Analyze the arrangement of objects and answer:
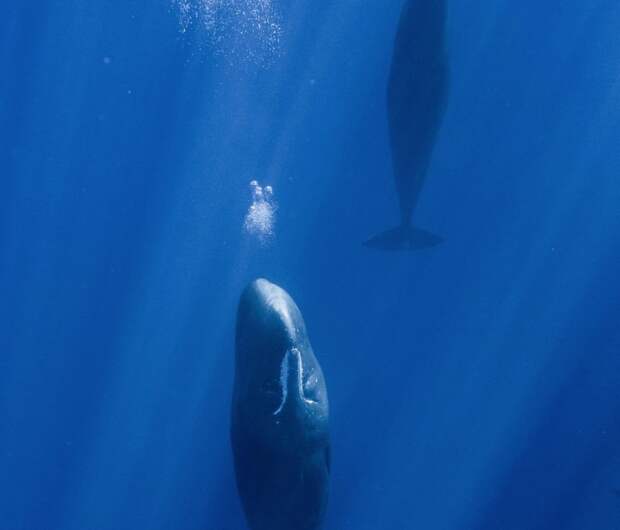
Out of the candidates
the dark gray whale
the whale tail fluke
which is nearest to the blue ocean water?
the whale tail fluke

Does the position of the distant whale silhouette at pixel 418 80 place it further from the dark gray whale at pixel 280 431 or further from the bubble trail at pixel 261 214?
the bubble trail at pixel 261 214

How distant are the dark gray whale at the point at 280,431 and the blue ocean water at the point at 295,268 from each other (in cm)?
853

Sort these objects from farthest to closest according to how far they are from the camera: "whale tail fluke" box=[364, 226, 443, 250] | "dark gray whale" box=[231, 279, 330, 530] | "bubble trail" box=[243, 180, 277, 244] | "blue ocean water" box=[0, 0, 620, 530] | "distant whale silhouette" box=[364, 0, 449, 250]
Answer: "bubble trail" box=[243, 180, 277, 244]
"blue ocean water" box=[0, 0, 620, 530]
"whale tail fluke" box=[364, 226, 443, 250]
"distant whale silhouette" box=[364, 0, 449, 250]
"dark gray whale" box=[231, 279, 330, 530]

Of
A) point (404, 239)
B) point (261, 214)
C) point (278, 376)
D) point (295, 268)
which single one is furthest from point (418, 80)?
point (261, 214)

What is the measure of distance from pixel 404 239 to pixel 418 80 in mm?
2569

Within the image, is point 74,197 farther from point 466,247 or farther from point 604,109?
point 604,109

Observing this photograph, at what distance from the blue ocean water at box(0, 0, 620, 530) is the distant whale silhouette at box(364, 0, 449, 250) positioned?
6144 mm

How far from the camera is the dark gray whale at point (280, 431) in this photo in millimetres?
3832

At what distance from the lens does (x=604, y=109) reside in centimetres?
2016

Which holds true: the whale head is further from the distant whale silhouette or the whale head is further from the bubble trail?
the bubble trail

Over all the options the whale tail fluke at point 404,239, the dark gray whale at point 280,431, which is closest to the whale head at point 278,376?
the dark gray whale at point 280,431

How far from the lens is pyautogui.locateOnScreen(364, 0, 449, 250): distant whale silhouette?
6812 millimetres

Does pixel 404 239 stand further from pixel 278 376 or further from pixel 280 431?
pixel 280 431

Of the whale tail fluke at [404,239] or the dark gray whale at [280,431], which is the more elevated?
the whale tail fluke at [404,239]
